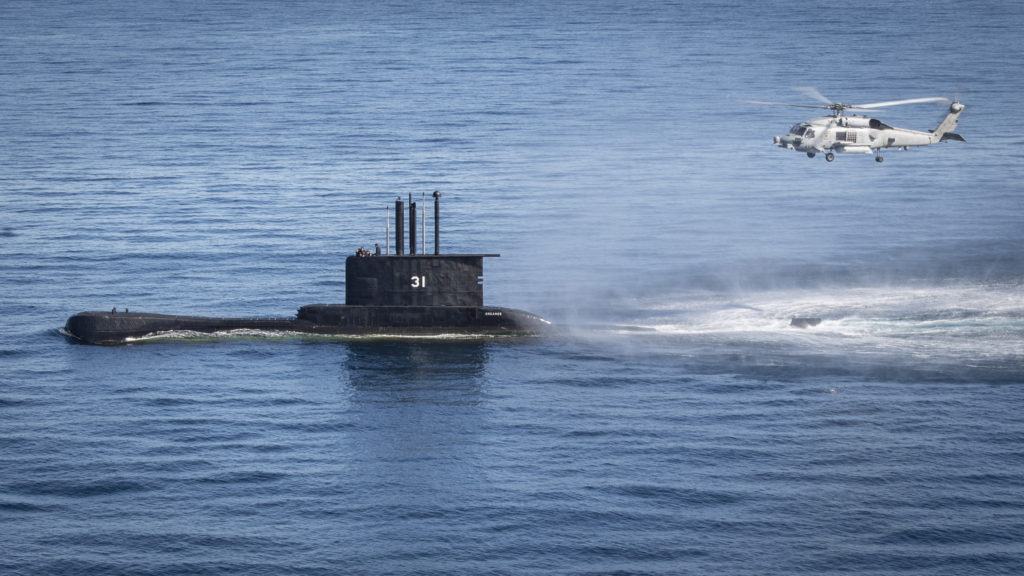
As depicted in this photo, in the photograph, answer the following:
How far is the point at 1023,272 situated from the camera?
9256cm

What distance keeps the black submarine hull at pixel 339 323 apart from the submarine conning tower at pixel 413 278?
1.57 feet

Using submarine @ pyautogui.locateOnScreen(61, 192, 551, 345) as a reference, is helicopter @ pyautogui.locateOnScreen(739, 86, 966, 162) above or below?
above

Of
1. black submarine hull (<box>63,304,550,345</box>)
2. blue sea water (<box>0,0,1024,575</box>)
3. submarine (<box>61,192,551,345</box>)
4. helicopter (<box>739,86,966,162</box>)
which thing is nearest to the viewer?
blue sea water (<box>0,0,1024,575</box>)

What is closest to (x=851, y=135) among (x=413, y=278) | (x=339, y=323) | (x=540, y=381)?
(x=413, y=278)

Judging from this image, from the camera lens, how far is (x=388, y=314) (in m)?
79.4

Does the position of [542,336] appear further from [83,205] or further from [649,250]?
[83,205]

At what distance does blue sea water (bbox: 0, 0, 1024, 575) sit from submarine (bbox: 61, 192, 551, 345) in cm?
116

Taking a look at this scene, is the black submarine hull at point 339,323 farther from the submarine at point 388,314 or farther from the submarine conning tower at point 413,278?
the submarine conning tower at point 413,278

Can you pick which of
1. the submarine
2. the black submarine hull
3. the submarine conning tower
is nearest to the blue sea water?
the black submarine hull

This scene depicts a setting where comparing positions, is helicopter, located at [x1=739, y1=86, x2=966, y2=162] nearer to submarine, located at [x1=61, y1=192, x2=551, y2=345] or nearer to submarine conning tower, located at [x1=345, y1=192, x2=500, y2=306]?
submarine, located at [x1=61, y1=192, x2=551, y2=345]

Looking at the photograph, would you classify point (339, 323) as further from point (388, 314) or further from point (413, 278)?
point (413, 278)

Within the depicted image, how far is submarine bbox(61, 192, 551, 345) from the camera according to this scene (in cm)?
7850

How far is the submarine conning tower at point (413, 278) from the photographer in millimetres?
78250

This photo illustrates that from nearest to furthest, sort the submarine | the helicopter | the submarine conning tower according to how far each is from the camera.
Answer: the submarine conning tower < the submarine < the helicopter
